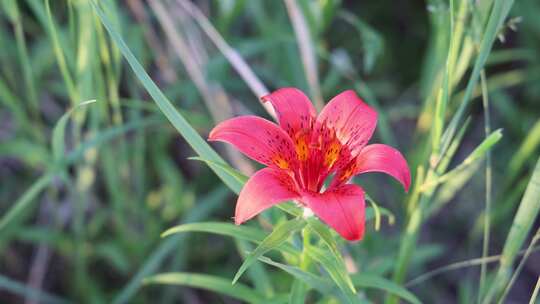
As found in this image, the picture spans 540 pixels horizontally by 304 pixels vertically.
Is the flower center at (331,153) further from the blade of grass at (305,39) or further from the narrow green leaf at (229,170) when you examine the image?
the blade of grass at (305,39)

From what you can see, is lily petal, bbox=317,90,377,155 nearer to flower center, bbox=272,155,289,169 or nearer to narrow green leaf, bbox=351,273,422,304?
flower center, bbox=272,155,289,169

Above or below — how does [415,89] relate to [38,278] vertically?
above

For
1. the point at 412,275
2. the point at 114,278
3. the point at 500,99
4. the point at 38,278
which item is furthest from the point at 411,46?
the point at 38,278

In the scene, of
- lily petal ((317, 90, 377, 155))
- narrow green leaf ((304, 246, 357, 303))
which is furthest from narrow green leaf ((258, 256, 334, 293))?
lily petal ((317, 90, 377, 155))

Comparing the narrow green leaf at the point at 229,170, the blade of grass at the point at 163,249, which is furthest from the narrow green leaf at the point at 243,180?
the blade of grass at the point at 163,249

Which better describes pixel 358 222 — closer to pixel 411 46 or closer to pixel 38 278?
pixel 38 278

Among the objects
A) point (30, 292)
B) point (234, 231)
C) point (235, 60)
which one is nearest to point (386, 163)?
point (234, 231)
